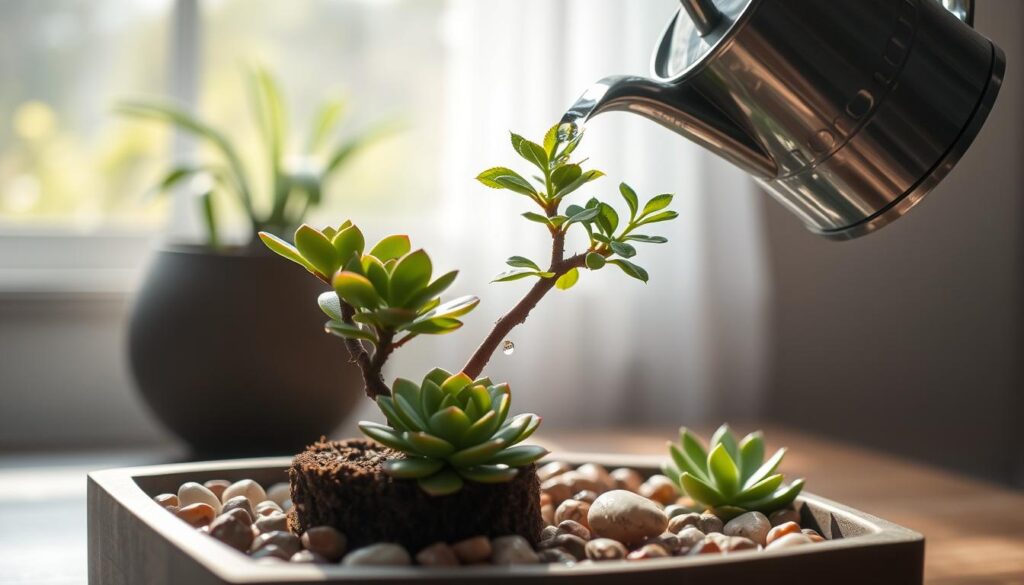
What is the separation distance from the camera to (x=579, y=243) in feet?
5.04

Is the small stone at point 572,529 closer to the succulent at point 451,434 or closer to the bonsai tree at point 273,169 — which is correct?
the succulent at point 451,434

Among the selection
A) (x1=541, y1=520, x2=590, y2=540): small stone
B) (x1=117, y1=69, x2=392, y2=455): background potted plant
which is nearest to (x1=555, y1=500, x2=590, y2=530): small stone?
(x1=541, y1=520, x2=590, y2=540): small stone

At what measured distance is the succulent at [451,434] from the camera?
1.61 ft

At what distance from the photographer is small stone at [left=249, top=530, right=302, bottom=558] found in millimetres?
508

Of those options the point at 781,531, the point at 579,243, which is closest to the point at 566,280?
the point at 781,531

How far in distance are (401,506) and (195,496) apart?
0.56 ft

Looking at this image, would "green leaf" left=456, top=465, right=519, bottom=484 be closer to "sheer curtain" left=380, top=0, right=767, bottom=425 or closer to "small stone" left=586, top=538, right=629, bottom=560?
"small stone" left=586, top=538, right=629, bottom=560

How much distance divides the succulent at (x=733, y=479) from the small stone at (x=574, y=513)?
6 centimetres

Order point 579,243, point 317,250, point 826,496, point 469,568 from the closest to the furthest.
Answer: point 469,568 < point 317,250 < point 826,496 < point 579,243

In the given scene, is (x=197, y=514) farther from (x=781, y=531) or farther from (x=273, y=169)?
(x=273, y=169)

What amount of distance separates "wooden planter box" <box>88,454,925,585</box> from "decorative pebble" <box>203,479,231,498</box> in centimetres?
4

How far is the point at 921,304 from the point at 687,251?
418 millimetres

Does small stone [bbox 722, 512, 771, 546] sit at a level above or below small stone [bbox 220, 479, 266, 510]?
below

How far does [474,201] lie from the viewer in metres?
1.51
